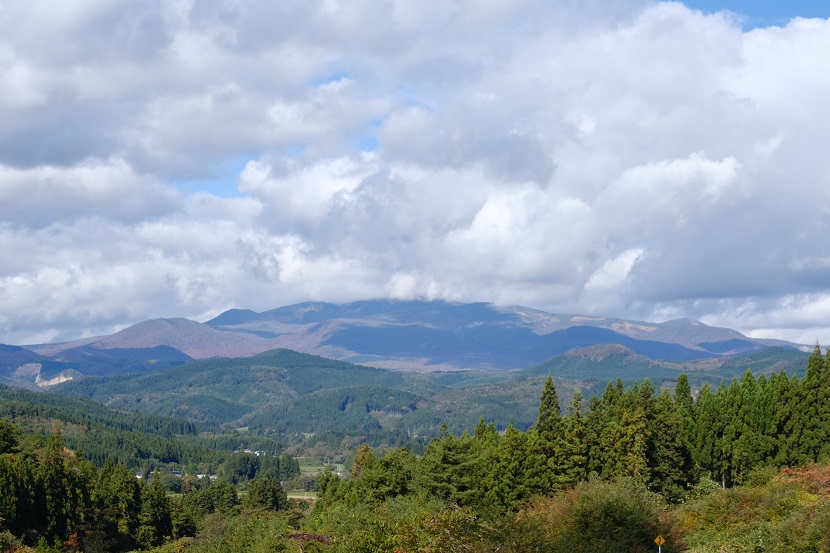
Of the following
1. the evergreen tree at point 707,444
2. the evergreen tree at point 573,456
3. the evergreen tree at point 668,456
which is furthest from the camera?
the evergreen tree at point 707,444

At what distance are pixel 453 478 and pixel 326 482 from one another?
106 feet

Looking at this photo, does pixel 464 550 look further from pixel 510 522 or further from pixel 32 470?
pixel 32 470

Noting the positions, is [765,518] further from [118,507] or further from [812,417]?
[118,507]

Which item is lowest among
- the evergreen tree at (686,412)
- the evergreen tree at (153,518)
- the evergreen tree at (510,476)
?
the evergreen tree at (153,518)

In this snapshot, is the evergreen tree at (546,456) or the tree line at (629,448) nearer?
the evergreen tree at (546,456)

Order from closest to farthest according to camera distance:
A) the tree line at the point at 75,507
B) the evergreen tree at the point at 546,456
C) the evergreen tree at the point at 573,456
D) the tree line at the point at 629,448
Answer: the evergreen tree at the point at 573,456, the evergreen tree at the point at 546,456, the tree line at the point at 629,448, the tree line at the point at 75,507

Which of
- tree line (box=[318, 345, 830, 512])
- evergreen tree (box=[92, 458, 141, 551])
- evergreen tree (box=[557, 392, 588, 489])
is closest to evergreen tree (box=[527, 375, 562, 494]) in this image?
tree line (box=[318, 345, 830, 512])

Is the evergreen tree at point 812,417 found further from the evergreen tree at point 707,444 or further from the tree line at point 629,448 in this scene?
the evergreen tree at point 707,444

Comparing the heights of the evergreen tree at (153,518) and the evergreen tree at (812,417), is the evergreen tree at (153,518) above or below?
below

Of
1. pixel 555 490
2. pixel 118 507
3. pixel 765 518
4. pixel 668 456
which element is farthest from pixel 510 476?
pixel 118 507

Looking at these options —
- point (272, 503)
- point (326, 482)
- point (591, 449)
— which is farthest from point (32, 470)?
point (591, 449)

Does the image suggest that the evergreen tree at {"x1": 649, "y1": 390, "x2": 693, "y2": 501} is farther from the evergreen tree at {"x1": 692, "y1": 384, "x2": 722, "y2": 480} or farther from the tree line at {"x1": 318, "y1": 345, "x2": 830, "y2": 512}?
the evergreen tree at {"x1": 692, "y1": 384, "x2": 722, "y2": 480}

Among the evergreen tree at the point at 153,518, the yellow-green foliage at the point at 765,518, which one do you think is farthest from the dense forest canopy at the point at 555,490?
the evergreen tree at the point at 153,518

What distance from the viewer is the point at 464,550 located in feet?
107
